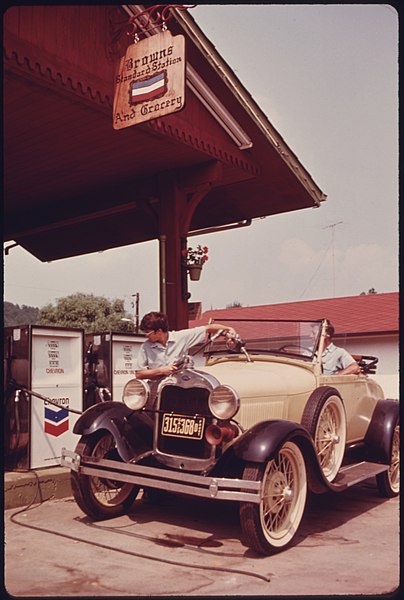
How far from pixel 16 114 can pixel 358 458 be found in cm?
535

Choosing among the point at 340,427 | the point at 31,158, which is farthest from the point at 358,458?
the point at 31,158

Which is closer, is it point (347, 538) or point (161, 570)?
point (161, 570)

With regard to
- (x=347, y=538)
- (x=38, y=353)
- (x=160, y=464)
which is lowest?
(x=347, y=538)

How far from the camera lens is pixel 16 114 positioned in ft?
22.8

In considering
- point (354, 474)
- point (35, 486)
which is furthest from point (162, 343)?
point (354, 474)

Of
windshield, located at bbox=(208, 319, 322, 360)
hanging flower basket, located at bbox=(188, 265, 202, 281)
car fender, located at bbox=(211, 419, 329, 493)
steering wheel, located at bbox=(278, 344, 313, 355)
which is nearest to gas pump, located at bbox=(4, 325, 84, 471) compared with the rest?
windshield, located at bbox=(208, 319, 322, 360)

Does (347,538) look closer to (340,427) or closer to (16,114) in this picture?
(340,427)

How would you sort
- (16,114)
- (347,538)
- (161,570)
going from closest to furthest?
(161,570)
(347,538)
(16,114)

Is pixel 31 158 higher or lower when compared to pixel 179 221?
higher

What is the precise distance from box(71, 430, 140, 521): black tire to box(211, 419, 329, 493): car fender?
1.08 metres

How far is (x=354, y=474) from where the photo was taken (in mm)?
5234

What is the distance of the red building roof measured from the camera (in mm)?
19328

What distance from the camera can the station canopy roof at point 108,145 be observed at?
6.21 meters

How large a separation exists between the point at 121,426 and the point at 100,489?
2.16 ft
